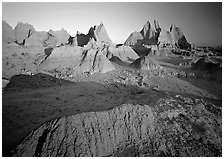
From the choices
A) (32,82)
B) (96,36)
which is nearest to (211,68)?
(32,82)

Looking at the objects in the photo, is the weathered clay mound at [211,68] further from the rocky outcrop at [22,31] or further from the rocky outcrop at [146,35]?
the rocky outcrop at [22,31]

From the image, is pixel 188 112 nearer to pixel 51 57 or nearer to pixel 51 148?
pixel 51 148

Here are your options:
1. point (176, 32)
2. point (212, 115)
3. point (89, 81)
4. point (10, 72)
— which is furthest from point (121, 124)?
point (176, 32)

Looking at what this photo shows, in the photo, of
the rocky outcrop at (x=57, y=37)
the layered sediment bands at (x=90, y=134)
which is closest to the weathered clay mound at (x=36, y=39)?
the rocky outcrop at (x=57, y=37)

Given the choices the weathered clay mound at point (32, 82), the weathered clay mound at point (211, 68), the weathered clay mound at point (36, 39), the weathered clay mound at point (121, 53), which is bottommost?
the weathered clay mound at point (32, 82)

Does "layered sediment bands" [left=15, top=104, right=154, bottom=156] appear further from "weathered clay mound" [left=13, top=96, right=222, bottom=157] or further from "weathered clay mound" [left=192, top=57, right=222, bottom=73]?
"weathered clay mound" [left=192, top=57, right=222, bottom=73]

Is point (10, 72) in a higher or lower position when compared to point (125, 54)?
lower
